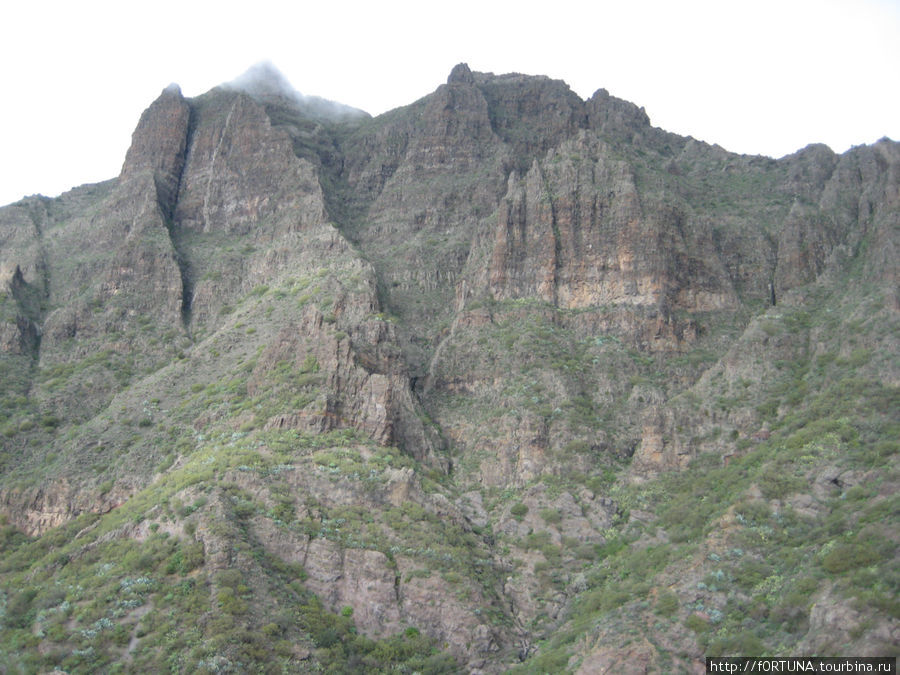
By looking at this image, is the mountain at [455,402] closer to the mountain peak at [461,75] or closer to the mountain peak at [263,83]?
the mountain peak at [461,75]

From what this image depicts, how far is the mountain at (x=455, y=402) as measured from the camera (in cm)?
6981

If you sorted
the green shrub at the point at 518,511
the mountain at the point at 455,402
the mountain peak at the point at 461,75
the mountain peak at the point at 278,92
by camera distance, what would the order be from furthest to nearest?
the mountain peak at the point at 278,92
the mountain peak at the point at 461,75
the green shrub at the point at 518,511
the mountain at the point at 455,402

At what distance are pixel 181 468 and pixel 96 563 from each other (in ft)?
48.1

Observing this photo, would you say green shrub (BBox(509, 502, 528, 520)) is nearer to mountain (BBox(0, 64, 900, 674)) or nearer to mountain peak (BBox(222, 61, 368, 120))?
mountain (BBox(0, 64, 900, 674))

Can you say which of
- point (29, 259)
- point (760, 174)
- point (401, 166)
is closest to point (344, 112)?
point (401, 166)

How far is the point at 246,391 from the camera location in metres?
103

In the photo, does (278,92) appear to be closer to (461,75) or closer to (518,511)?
(461,75)

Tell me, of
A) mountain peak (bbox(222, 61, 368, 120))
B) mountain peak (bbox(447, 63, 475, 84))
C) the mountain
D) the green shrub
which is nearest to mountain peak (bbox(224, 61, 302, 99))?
mountain peak (bbox(222, 61, 368, 120))

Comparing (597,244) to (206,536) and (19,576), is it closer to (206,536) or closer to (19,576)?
(206,536)

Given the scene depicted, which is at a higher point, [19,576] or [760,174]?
[760,174]

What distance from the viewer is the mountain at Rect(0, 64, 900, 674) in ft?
229

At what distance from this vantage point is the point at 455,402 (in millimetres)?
107000

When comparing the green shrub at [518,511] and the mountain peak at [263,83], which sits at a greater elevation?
the mountain peak at [263,83]

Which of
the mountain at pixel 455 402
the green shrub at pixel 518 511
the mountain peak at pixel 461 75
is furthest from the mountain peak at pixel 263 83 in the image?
the green shrub at pixel 518 511
